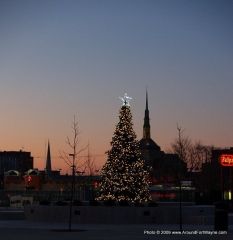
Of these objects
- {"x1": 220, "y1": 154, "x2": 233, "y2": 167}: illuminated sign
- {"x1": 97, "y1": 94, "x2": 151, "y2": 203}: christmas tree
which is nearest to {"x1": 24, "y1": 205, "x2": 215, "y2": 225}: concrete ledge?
{"x1": 97, "y1": 94, "x2": 151, "y2": 203}: christmas tree

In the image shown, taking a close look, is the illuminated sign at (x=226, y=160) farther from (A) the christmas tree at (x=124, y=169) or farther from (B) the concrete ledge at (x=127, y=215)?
(B) the concrete ledge at (x=127, y=215)

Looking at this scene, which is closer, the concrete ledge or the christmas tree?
the concrete ledge

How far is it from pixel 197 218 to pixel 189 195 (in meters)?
35.1

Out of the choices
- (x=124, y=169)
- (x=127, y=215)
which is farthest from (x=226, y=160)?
(x=127, y=215)

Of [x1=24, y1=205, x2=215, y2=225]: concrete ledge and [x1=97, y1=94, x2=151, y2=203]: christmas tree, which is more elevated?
[x1=97, y1=94, x2=151, y2=203]: christmas tree

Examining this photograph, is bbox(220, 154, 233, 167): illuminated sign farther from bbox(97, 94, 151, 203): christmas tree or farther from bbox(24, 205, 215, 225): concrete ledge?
bbox(24, 205, 215, 225): concrete ledge

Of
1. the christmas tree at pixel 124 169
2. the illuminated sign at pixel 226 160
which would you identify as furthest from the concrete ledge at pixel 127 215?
the illuminated sign at pixel 226 160

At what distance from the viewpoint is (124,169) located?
43500 mm

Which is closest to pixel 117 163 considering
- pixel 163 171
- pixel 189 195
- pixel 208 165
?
pixel 189 195

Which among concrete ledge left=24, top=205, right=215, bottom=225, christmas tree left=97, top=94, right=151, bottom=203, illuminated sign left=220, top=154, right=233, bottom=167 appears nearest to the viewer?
concrete ledge left=24, top=205, right=215, bottom=225

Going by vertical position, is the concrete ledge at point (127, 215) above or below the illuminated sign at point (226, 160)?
below

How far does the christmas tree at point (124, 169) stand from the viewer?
43531 millimetres

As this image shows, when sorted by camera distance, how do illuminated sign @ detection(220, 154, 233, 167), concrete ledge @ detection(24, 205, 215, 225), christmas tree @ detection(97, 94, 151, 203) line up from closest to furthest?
concrete ledge @ detection(24, 205, 215, 225) < christmas tree @ detection(97, 94, 151, 203) < illuminated sign @ detection(220, 154, 233, 167)

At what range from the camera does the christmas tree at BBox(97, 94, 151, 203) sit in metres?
43.5
